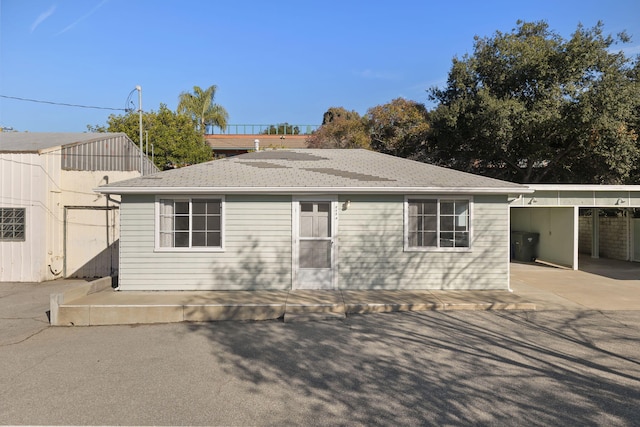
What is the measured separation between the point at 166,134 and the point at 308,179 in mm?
21337

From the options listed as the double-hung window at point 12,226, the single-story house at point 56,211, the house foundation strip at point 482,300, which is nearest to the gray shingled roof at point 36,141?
the single-story house at point 56,211

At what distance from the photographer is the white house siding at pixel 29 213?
1180 centimetres

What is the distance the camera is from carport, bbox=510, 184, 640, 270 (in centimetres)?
1302

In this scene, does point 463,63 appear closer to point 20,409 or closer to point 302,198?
point 302,198

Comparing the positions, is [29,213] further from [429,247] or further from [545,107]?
[545,107]

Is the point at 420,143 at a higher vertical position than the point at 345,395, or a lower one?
higher

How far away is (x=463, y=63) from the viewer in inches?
802

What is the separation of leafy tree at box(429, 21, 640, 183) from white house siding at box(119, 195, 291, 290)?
44.1 ft

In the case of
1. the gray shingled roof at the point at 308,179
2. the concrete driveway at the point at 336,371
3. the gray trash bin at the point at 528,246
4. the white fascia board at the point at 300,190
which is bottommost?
the concrete driveway at the point at 336,371

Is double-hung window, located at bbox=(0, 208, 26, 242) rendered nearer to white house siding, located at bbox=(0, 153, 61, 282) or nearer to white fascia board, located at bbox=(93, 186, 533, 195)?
white house siding, located at bbox=(0, 153, 61, 282)

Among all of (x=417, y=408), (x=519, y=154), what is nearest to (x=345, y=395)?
(x=417, y=408)

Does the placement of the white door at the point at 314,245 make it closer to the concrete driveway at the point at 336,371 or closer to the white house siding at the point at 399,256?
the white house siding at the point at 399,256

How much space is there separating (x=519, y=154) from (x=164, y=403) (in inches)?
808

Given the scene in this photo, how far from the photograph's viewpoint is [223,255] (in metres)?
9.27
